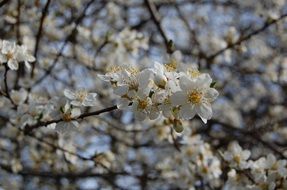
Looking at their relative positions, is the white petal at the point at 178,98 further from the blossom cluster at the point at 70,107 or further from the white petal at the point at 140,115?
the blossom cluster at the point at 70,107

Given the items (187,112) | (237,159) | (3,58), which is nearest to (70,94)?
(3,58)

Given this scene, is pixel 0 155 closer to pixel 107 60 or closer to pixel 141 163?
pixel 107 60

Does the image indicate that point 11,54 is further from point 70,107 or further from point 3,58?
point 70,107

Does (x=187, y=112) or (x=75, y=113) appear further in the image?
(x=75, y=113)

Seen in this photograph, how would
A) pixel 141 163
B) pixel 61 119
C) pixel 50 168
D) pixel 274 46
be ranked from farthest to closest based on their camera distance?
pixel 274 46 → pixel 141 163 → pixel 50 168 → pixel 61 119

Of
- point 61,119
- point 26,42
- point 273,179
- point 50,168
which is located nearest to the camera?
point 61,119

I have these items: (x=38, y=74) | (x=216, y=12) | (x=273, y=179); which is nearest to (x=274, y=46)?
(x=216, y=12)

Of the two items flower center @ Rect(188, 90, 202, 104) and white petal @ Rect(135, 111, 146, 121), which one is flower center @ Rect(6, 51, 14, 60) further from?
flower center @ Rect(188, 90, 202, 104)
